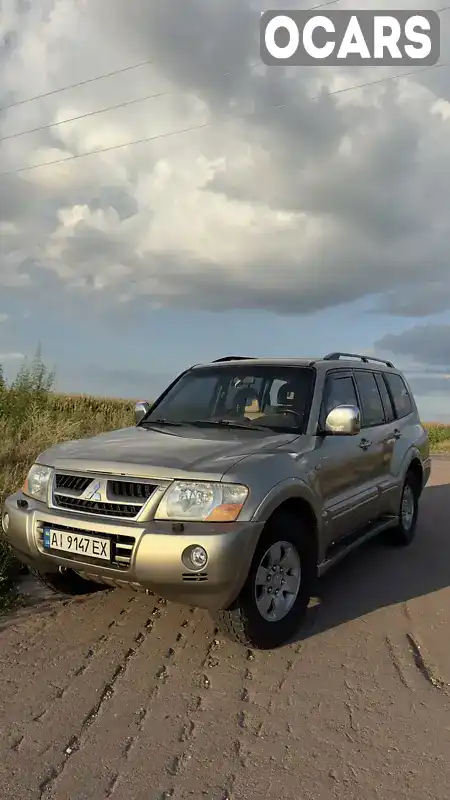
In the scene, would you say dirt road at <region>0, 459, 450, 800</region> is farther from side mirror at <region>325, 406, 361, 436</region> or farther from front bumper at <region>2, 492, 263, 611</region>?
side mirror at <region>325, 406, 361, 436</region>

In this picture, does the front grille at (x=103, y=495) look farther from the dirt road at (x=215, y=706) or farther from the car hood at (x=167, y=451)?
the dirt road at (x=215, y=706)

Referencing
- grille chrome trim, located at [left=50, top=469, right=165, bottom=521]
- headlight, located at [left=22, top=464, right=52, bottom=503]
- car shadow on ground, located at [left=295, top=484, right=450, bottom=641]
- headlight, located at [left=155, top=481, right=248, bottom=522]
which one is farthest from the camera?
car shadow on ground, located at [left=295, top=484, right=450, bottom=641]

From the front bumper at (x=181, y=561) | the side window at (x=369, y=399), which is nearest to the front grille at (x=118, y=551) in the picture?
the front bumper at (x=181, y=561)

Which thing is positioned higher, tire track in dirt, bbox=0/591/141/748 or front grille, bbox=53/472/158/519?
front grille, bbox=53/472/158/519

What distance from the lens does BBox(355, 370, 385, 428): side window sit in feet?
18.5

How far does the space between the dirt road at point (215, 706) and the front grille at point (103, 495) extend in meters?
0.86

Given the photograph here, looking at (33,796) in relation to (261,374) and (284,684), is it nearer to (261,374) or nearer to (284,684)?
(284,684)

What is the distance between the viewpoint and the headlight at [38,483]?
159 inches

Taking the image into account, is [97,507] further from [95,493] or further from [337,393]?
[337,393]

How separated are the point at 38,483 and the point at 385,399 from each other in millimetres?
3755

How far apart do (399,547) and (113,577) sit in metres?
3.91

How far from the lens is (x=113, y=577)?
3529mm

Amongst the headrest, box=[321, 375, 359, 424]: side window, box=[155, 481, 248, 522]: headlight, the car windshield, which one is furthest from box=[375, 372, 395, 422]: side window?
box=[155, 481, 248, 522]: headlight

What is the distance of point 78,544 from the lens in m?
3.64
